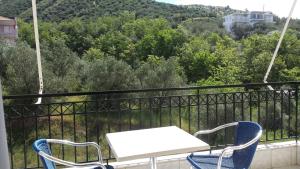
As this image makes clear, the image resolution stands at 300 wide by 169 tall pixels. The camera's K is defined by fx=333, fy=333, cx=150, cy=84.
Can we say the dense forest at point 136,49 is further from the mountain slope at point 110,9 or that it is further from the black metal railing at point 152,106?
the black metal railing at point 152,106

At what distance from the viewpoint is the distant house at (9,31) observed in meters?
20.8

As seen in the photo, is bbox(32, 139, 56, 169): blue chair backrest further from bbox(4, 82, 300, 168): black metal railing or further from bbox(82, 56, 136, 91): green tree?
bbox(82, 56, 136, 91): green tree

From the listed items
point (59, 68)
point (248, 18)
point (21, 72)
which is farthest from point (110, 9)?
point (248, 18)

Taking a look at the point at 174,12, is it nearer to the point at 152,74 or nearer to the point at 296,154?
the point at 152,74

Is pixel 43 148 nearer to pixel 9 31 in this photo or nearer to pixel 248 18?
pixel 9 31

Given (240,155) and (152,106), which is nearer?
(240,155)

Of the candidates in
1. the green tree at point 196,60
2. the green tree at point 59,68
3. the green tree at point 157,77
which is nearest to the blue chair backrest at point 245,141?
the green tree at point 59,68

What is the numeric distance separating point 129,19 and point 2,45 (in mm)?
14496

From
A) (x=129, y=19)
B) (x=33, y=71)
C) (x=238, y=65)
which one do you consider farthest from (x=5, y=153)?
(x=238, y=65)

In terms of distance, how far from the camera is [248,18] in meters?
46.3

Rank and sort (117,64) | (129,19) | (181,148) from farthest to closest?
(129,19), (117,64), (181,148)

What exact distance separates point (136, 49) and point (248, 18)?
19.8m

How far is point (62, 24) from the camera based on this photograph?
88.9 ft

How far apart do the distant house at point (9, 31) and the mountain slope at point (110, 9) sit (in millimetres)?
1513
